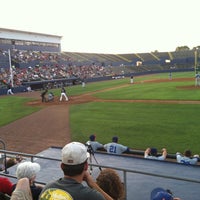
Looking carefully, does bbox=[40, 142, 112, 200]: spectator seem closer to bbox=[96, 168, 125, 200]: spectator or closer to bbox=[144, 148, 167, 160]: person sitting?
bbox=[96, 168, 125, 200]: spectator

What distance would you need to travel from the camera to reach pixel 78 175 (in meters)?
2.90

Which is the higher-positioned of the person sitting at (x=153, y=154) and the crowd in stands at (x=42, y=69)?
the crowd in stands at (x=42, y=69)

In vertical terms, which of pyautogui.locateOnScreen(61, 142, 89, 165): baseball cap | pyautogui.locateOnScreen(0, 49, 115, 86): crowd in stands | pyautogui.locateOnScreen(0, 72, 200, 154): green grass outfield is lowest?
pyautogui.locateOnScreen(0, 72, 200, 154): green grass outfield

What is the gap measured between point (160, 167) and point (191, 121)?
7.78m

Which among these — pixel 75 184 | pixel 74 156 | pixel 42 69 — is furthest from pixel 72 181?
pixel 42 69

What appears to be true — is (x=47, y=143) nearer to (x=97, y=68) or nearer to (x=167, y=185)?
(x=167, y=185)

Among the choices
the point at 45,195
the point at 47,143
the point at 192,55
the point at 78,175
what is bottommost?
the point at 47,143

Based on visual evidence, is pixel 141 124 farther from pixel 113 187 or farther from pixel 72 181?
pixel 72 181

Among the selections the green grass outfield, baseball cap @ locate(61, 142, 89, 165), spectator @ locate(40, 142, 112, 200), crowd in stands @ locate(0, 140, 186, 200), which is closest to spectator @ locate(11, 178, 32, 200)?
crowd in stands @ locate(0, 140, 186, 200)

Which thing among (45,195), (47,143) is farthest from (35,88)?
(45,195)

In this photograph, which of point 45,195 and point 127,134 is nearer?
point 45,195

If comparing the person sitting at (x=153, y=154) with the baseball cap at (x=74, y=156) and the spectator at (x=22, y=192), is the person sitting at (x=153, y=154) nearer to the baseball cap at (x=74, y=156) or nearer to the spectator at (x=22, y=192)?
the spectator at (x=22, y=192)

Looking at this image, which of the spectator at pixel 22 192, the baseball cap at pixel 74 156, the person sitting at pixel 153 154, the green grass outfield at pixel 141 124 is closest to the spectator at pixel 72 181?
the baseball cap at pixel 74 156

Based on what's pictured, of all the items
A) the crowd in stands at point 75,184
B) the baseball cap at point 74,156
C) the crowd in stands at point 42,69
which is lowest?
the crowd in stands at point 75,184
